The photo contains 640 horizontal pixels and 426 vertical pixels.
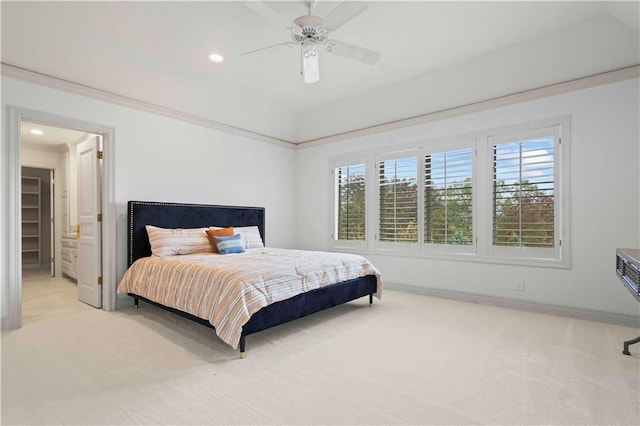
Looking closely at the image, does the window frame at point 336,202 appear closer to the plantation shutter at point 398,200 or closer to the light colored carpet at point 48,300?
the plantation shutter at point 398,200

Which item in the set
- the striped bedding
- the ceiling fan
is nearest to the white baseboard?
the striped bedding

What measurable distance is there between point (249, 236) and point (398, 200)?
89.3 inches

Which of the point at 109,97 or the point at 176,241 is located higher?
the point at 109,97

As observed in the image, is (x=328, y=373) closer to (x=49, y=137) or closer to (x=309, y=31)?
(x=309, y=31)

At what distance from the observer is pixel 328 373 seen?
2285 mm

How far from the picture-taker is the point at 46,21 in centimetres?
327

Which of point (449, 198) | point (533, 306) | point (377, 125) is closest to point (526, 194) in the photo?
point (449, 198)

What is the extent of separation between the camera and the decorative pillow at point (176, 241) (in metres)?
3.85

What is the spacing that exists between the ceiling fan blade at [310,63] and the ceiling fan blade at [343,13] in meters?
0.39

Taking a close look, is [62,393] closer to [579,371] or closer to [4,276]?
[4,276]

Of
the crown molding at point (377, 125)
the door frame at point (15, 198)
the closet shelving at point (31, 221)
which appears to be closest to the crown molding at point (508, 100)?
the crown molding at point (377, 125)

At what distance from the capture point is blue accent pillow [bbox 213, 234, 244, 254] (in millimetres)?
4117

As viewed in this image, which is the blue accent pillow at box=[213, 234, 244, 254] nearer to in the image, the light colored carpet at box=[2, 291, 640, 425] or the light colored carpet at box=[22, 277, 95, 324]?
the light colored carpet at box=[2, 291, 640, 425]

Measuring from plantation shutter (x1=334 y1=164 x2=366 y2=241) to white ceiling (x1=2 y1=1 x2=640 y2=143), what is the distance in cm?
107
